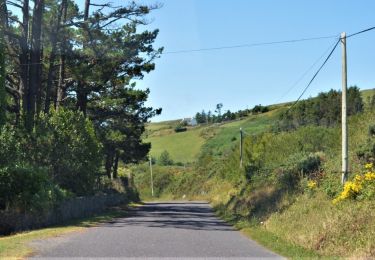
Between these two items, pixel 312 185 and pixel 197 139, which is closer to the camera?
pixel 312 185

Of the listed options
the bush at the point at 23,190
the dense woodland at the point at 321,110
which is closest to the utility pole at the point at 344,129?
the bush at the point at 23,190

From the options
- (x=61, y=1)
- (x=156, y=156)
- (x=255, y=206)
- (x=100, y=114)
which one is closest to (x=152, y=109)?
(x=100, y=114)

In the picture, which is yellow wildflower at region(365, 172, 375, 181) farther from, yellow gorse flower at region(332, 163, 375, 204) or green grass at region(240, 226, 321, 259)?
green grass at region(240, 226, 321, 259)

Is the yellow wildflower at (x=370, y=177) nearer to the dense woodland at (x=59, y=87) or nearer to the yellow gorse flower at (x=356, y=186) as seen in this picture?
the yellow gorse flower at (x=356, y=186)

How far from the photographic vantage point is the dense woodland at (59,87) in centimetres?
2650

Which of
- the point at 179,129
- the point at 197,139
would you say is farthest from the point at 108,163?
the point at 179,129

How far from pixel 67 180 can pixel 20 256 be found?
66.1 ft

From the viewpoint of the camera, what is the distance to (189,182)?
98.4 meters

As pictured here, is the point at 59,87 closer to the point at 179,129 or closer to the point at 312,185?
the point at 312,185

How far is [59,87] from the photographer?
39.7 meters

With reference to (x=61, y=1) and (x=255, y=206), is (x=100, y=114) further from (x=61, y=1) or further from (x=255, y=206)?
(x=255, y=206)

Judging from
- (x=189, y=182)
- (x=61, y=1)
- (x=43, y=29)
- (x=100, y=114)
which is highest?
(x=61, y=1)

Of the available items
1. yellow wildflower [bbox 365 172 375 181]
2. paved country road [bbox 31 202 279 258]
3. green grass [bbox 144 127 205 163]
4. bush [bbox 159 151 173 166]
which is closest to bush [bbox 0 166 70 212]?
paved country road [bbox 31 202 279 258]

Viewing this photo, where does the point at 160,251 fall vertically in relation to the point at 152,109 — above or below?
below
